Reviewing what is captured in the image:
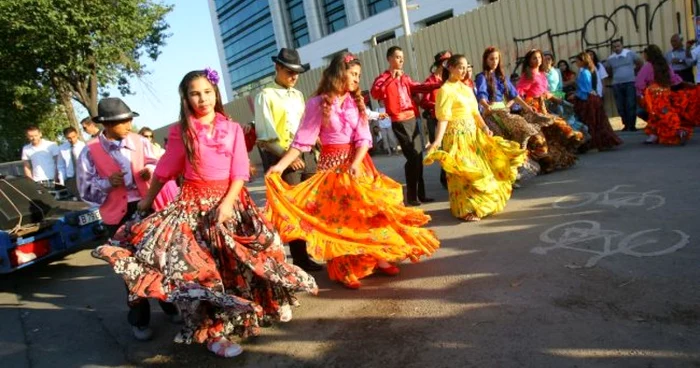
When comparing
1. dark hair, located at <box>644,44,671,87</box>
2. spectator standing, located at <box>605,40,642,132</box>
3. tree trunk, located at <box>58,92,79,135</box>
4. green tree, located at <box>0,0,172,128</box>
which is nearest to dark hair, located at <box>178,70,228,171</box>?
dark hair, located at <box>644,44,671,87</box>

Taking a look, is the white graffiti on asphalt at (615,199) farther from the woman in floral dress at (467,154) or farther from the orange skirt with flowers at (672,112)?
the orange skirt with flowers at (672,112)

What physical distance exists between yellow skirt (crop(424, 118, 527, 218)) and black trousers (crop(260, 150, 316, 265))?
131cm

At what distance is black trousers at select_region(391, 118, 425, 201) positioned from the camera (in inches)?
253

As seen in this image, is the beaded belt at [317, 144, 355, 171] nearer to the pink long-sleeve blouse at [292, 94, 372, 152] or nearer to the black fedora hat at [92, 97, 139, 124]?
the pink long-sleeve blouse at [292, 94, 372, 152]

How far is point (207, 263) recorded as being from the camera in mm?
3088

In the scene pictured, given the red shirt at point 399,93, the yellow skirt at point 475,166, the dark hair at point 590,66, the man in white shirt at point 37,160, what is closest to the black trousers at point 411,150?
the red shirt at point 399,93

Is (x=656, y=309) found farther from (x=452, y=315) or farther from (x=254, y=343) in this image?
A: (x=254, y=343)

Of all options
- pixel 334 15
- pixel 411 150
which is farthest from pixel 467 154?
pixel 334 15

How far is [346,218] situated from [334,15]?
3422 centimetres

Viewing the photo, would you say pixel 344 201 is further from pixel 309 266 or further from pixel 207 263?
pixel 207 263

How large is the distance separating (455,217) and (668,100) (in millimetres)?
4719

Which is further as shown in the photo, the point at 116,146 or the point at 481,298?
the point at 116,146

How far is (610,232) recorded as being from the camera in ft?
13.9

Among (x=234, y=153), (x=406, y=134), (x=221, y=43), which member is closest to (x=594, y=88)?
(x=406, y=134)
